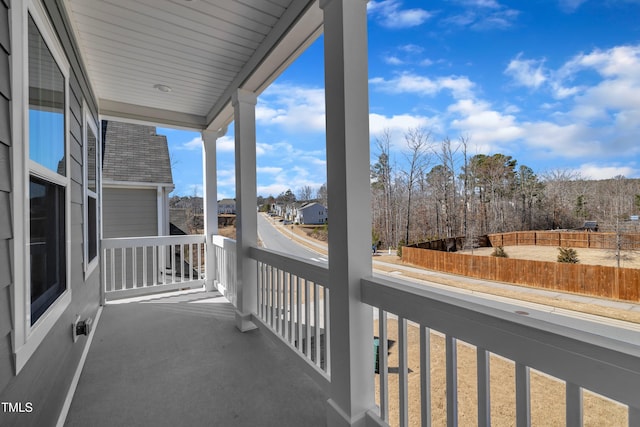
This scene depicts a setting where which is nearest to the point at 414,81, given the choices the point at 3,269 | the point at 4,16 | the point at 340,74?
the point at 340,74

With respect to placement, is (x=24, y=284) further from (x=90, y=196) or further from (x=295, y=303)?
(x=90, y=196)

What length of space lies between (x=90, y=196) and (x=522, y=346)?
12.8 feet

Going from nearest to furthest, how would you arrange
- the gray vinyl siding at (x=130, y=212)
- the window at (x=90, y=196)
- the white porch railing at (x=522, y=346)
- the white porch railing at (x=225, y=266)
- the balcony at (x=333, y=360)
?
the white porch railing at (x=522, y=346), the balcony at (x=333, y=360), the window at (x=90, y=196), the white porch railing at (x=225, y=266), the gray vinyl siding at (x=130, y=212)

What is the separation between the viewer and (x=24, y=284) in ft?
3.95

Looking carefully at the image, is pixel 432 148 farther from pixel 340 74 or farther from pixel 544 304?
pixel 544 304

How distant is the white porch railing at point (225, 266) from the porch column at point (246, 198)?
0.54 m

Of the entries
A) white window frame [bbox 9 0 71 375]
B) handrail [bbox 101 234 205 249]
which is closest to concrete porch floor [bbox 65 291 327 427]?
white window frame [bbox 9 0 71 375]

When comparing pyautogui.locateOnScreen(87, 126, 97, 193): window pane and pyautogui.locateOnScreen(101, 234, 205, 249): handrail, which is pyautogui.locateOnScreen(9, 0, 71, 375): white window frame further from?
pyautogui.locateOnScreen(101, 234, 205, 249): handrail

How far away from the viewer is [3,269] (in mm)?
1026

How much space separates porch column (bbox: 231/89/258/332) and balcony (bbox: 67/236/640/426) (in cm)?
9

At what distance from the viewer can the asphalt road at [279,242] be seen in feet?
7.42

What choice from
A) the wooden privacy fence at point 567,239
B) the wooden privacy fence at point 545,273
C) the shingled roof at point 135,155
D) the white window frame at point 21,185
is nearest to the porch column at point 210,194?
the shingled roof at point 135,155

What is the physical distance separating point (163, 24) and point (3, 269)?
206cm

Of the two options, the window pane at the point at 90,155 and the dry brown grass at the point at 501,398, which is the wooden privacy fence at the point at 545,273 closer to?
the dry brown grass at the point at 501,398
